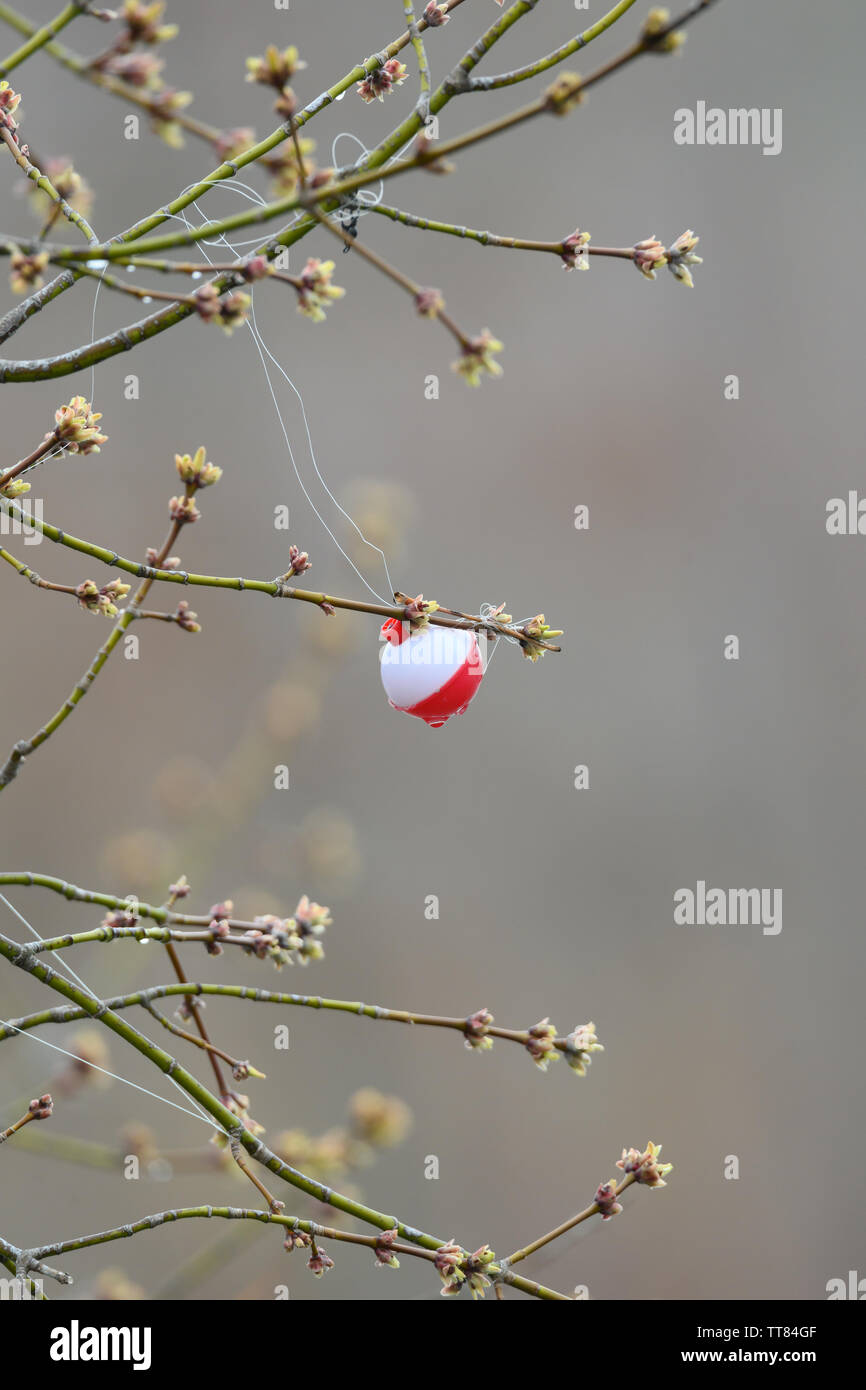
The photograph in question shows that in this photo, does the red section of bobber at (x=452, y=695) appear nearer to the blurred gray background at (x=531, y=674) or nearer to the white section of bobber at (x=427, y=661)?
the white section of bobber at (x=427, y=661)

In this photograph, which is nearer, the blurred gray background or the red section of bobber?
the red section of bobber

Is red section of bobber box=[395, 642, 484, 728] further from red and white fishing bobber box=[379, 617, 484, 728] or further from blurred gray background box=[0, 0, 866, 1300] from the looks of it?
blurred gray background box=[0, 0, 866, 1300]

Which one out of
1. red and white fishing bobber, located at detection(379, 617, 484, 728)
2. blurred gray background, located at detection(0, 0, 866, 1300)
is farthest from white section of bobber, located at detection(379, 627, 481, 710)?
blurred gray background, located at detection(0, 0, 866, 1300)

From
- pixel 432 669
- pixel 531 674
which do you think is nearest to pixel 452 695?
pixel 432 669

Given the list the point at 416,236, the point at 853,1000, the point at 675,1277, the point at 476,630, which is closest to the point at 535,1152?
the point at 675,1277

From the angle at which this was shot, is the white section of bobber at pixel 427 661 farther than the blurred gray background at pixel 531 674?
No

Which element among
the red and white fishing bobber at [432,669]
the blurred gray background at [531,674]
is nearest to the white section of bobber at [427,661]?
the red and white fishing bobber at [432,669]

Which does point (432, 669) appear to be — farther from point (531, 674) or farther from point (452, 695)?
point (531, 674)

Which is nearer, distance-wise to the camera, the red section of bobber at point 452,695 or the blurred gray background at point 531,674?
the red section of bobber at point 452,695

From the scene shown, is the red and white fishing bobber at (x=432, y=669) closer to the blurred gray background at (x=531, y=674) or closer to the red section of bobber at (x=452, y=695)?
the red section of bobber at (x=452, y=695)
